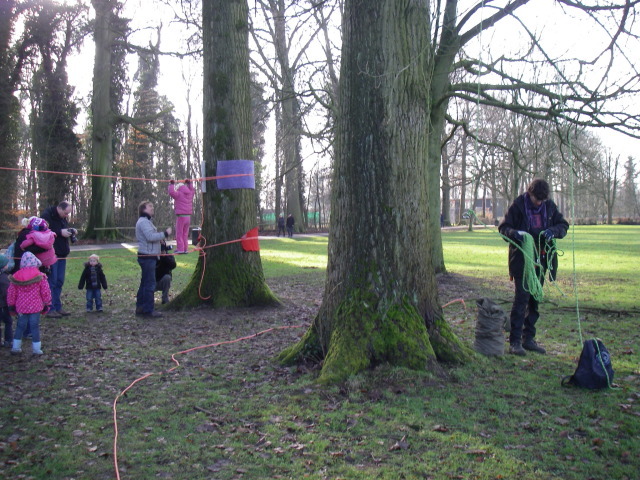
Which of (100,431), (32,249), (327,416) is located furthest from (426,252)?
(32,249)

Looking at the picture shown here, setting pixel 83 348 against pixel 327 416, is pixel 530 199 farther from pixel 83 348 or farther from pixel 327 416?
pixel 83 348

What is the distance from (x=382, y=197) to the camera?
17.3 feet

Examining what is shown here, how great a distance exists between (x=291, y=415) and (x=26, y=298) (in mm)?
3889

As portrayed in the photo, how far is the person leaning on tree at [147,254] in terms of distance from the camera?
8523 millimetres

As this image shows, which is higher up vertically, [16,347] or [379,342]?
[379,342]

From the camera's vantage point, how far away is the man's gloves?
593 cm

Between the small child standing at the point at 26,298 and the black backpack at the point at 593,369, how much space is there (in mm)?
5855

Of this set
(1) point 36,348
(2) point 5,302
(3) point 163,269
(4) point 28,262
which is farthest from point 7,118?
(1) point 36,348

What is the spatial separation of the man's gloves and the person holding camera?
6.64 meters

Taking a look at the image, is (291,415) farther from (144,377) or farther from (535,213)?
(535,213)

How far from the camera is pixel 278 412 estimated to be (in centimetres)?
452

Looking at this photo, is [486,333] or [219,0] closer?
[486,333]

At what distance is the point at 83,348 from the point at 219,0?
5.98 meters

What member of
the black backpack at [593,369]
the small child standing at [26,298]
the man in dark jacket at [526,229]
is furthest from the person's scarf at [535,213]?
the small child standing at [26,298]
